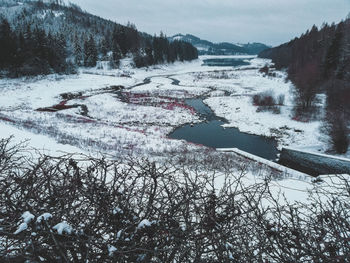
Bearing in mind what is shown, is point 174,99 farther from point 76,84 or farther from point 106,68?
point 106,68

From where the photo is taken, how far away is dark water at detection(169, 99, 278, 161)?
1754 centimetres

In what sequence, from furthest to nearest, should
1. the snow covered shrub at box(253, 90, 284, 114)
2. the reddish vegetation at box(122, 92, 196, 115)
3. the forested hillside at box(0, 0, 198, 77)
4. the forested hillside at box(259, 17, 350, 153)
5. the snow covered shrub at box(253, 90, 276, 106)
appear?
the forested hillside at box(0, 0, 198, 77) → the reddish vegetation at box(122, 92, 196, 115) → the snow covered shrub at box(253, 90, 276, 106) → the snow covered shrub at box(253, 90, 284, 114) → the forested hillside at box(259, 17, 350, 153)

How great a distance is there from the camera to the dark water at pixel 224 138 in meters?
17.5

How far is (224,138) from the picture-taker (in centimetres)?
1959

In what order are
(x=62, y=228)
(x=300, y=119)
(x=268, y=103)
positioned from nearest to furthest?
1. (x=62, y=228)
2. (x=300, y=119)
3. (x=268, y=103)

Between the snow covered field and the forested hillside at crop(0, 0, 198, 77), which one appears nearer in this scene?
the snow covered field

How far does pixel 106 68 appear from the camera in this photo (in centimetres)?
6041

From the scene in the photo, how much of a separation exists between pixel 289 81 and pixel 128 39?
61.7 metres

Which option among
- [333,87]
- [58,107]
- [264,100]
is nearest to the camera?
[58,107]

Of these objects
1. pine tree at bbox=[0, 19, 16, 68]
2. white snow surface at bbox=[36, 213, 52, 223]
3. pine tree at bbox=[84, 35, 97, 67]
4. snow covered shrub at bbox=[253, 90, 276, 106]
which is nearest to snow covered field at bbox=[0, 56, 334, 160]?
snow covered shrub at bbox=[253, 90, 276, 106]

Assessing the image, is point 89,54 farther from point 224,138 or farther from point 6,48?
point 224,138

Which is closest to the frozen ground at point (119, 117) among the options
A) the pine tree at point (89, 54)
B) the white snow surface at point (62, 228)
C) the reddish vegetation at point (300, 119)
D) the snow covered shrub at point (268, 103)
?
the reddish vegetation at point (300, 119)

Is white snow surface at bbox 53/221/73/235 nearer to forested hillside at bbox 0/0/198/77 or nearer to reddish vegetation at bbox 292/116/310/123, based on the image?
reddish vegetation at bbox 292/116/310/123

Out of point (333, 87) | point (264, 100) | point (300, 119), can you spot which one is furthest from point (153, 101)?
point (333, 87)
